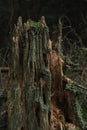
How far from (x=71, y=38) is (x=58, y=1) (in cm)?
105

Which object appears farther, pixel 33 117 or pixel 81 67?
pixel 81 67

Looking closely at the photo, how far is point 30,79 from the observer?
4.63 meters

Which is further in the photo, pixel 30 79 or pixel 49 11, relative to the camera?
pixel 49 11

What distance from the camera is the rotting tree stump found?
4613 mm

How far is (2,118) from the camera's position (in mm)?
5199

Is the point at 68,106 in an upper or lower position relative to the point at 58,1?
lower

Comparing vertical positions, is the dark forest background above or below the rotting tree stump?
above

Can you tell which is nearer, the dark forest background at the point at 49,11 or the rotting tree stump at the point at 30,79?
the rotting tree stump at the point at 30,79

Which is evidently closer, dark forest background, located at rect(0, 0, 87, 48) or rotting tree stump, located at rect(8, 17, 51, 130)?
rotting tree stump, located at rect(8, 17, 51, 130)

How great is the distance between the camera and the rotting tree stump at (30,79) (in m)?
4.61

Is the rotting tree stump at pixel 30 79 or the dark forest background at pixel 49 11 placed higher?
the dark forest background at pixel 49 11

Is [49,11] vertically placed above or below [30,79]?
above

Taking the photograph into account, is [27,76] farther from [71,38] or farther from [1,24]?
[1,24]

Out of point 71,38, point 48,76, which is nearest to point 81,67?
point 71,38
